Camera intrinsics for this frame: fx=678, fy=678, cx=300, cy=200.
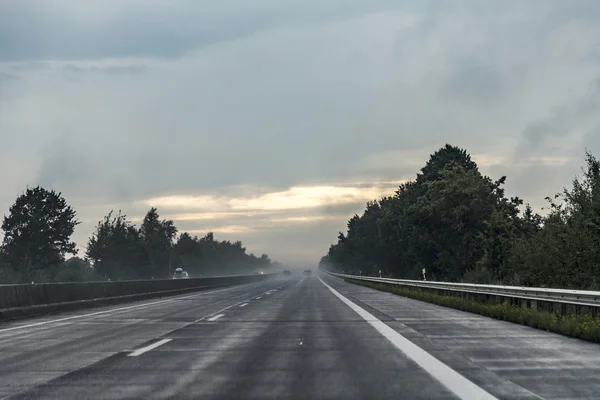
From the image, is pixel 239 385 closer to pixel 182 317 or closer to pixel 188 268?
pixel 182 317

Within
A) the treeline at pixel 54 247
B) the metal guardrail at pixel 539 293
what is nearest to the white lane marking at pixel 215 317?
the metal guardrail at pixel 539 293

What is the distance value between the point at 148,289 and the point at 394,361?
28335 mm

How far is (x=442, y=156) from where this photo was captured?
286 feet

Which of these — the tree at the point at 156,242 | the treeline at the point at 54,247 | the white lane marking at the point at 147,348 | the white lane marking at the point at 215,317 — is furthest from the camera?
the tree at the point at 156,242

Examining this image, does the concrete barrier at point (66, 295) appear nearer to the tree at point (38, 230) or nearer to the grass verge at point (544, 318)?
the grass verge at point (544, 318)

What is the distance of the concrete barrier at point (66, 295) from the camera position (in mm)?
19234

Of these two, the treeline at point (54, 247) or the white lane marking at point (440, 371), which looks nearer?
the white lane marking at point (440, 371)

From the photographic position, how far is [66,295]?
23.6m

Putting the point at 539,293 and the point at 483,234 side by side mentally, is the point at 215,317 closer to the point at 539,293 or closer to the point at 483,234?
the point at 539,293

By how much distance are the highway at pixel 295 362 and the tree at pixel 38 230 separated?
90971mm

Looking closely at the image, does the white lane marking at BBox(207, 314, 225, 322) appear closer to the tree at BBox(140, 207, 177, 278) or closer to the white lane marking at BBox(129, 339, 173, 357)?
the white lane marking at BBox(129, 339, 173, 357)

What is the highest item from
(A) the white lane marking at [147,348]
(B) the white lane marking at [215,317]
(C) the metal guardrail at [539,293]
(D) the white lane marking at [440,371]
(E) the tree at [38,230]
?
(E) the tree at [38,230]

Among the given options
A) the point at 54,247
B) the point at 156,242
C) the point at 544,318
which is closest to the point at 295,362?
the point at 544,318

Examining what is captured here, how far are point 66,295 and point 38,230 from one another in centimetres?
8677
